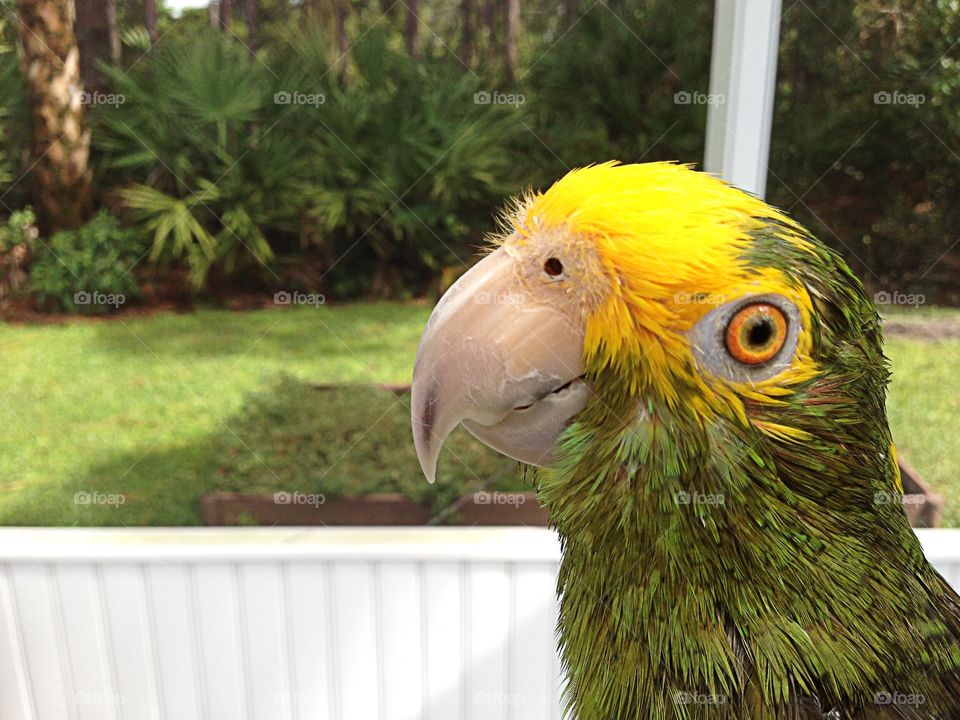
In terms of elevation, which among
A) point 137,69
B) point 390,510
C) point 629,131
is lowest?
point 390,510

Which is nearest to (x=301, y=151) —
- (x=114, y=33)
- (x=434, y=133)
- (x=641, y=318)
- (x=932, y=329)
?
(x=434, y=133)

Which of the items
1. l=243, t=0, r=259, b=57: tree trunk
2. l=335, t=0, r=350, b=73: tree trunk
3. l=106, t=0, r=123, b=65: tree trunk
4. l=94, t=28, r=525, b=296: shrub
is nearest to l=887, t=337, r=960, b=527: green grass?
l=94, t=28, r=525, b=296: shrub

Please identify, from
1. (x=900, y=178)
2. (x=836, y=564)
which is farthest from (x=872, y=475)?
(x=900, y=178)

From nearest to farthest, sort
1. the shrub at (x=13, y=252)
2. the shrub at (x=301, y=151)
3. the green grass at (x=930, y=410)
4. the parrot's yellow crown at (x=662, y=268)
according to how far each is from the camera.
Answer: the parrot's yellow crown at (x=662, y=268)
the green grass at (x=930, y=410)
the shrub at (x=301, y=151)
the shrub at (x=13, y=252)

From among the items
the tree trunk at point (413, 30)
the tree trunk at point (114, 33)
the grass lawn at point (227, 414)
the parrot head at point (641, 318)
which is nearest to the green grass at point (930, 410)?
the grass lawn at point (227, 414)

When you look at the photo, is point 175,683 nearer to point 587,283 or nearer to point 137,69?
point 587,283

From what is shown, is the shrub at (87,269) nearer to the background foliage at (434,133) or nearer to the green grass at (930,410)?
the background foliage at (434,133)

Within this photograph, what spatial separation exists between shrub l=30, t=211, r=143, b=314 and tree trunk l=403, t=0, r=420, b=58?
1.83 metres

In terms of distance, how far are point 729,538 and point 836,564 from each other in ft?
0.39

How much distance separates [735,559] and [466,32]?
3.70 m

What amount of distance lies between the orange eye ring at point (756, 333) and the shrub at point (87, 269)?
12.1 ft

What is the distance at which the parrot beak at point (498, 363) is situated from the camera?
2.17 feet

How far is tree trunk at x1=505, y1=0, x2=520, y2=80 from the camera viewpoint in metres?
3.73

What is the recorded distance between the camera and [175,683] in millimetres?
1564
